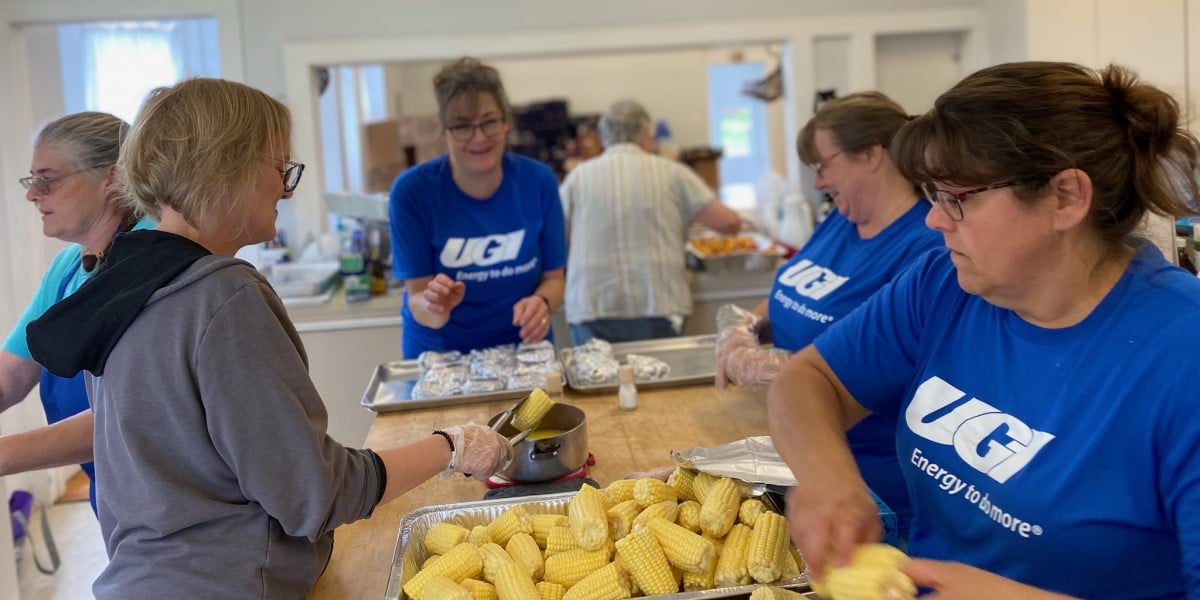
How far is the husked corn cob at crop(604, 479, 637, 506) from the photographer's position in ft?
5.39

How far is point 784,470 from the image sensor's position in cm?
163

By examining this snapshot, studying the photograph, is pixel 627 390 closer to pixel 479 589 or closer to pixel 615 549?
pixel 615 549

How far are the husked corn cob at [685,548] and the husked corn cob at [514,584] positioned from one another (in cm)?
21

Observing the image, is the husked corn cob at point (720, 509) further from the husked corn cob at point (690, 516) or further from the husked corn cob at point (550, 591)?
the husked corn cob at point (550, 591)

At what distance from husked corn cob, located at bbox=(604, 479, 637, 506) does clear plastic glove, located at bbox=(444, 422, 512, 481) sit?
21cm

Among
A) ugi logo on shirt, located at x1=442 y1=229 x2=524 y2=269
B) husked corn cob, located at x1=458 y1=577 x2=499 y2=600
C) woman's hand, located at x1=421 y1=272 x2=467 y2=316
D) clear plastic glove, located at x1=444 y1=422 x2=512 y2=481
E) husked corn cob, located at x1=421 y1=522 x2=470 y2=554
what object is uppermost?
ugi logo on shirt, located at x1=442 y1=229 x2=524 y2=269

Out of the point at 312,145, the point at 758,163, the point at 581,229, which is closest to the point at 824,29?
the point at 581,229

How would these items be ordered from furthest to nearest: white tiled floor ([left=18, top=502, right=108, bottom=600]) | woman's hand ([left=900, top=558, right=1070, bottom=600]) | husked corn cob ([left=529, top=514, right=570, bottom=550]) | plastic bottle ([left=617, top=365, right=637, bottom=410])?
white tiled floor ([left=18, top=502, right=108, bottom=600]) → plastic bottle ([left=617, top=365, right=637, bottom=410]) → husked corn cob ([left=529, top=514, right=570, bottom=550]) → woman's hand ([left=900, top=558, right=1070, bottom=600])

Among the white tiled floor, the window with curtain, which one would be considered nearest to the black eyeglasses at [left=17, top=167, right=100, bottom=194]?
the white tiled floor

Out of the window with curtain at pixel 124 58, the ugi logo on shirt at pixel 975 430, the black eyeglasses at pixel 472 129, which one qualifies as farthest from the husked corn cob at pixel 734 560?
the window with curtain at pixel 124 58

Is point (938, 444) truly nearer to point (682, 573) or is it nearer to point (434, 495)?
point (682, 573)

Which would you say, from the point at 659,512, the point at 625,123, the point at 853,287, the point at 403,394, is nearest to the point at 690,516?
the point at 659,512

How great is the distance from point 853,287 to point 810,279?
0.63 feet

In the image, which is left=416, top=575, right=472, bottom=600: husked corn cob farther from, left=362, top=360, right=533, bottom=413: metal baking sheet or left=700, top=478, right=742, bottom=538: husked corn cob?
left=362, top=360, right=533, bottom=413: metal baking sheet
